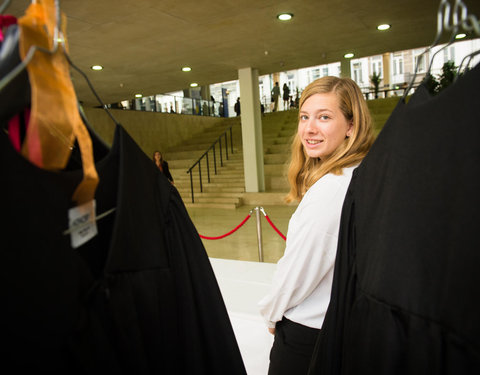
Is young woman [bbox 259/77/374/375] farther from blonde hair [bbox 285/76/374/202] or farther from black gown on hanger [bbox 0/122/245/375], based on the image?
black gown on hanger [bbox 0/122/245/375]

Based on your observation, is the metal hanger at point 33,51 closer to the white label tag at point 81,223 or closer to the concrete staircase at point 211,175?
the white label tag at point 81,223

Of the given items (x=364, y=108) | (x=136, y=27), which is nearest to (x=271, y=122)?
(x=136, y=27)

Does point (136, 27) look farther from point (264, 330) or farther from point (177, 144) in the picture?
point (177, 144)

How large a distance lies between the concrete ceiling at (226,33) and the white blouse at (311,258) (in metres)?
4.50

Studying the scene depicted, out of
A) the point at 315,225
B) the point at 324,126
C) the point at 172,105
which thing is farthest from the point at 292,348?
the point at 172,105

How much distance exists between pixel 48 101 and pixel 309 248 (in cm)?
98

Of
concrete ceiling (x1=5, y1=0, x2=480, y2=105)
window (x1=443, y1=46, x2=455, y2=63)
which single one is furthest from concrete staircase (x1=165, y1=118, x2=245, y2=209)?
window (x1=443, y1=46, x2=455, y2=63)

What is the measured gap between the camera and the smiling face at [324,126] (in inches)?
57.7

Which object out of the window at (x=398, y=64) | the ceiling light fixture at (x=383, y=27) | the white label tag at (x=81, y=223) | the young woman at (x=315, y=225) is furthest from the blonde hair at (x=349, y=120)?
the window at (x=398, y=64)

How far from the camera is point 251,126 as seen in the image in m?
9.48

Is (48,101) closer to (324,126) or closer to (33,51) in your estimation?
(33,51)

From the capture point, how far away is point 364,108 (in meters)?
1.50

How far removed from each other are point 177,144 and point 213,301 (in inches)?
646

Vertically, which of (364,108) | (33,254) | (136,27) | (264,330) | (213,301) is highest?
(136,27)
